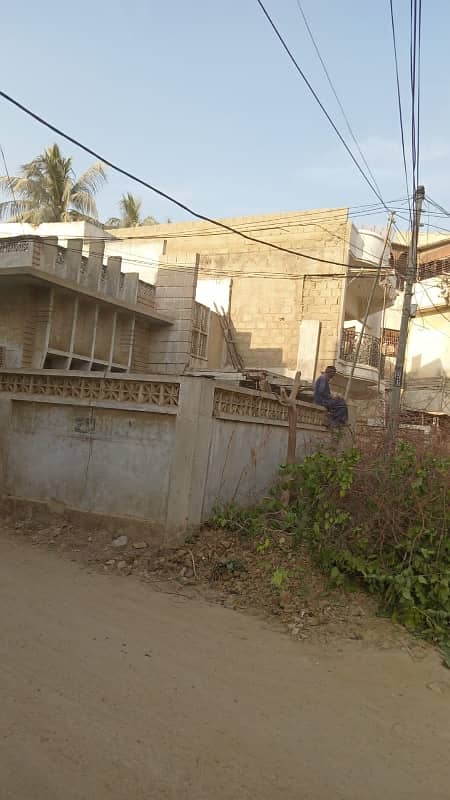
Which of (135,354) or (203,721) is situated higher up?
(135,354)

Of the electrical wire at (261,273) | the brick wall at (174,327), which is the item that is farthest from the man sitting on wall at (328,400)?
the electrical wire at (261,273)

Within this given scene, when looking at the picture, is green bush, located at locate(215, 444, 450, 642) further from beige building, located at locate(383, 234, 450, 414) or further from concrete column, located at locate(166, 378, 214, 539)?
beige building, located at locate(383, 234, 450, 414)

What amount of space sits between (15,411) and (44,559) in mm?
2599

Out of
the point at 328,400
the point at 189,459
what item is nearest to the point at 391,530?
the point at 189,459

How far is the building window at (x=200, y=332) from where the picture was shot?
16.3 metres

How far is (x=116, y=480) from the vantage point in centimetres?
775

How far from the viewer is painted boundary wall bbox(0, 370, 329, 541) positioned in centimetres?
726

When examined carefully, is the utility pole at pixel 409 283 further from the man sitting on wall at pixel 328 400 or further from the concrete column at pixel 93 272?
the concrete column at pixel 93 272

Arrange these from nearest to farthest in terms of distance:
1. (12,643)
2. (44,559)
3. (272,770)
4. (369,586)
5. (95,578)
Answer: (272,770), (12,643), (369,586), (95,578), (44,559)

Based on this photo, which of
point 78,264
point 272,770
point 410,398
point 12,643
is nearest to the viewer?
point 272,770

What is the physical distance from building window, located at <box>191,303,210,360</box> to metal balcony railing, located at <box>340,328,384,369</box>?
4571 mm

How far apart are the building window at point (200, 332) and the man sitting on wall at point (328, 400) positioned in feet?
20.6

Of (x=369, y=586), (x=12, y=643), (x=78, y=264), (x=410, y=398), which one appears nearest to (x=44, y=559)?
(x=12, y=643)

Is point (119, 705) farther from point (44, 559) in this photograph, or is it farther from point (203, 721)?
point (44, 559)
